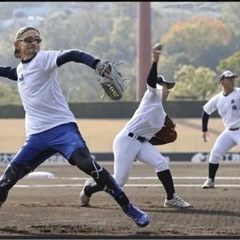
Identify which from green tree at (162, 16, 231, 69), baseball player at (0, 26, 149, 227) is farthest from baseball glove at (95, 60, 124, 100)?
green tree at (162, 16, 231, 69)

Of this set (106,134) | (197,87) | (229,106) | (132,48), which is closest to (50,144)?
(229,106)

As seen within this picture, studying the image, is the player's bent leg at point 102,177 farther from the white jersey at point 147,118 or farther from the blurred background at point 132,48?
the blurred background at point 132,48

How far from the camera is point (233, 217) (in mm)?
9836

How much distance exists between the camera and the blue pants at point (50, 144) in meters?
8.52

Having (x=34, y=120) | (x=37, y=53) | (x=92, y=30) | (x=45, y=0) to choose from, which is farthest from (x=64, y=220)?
(x=45, y=0)

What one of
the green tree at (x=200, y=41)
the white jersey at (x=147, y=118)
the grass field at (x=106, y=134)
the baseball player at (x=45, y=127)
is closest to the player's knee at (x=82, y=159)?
the baseball player at (x=45, y=127)

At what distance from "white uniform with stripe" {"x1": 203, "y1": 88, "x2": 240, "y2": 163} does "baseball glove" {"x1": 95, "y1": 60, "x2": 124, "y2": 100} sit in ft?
19.8

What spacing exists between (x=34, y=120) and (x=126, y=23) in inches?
3503

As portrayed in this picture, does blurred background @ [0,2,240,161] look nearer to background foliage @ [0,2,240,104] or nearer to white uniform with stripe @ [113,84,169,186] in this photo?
background foliage @ [0,2,240,104]

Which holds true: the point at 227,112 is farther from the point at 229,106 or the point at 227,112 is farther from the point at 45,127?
the point at 45,127

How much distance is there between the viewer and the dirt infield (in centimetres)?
855

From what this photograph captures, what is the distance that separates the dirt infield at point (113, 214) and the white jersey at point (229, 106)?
3.56ft

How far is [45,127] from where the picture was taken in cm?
870

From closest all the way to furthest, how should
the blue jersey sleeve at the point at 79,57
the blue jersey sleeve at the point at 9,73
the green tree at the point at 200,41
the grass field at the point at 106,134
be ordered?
the blue jersey sleeve at the point at 79,57
the blue jersey sleeve at the point at 9,73
the grass field at the point at 106,134
the green tree at the point at 200,41
